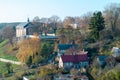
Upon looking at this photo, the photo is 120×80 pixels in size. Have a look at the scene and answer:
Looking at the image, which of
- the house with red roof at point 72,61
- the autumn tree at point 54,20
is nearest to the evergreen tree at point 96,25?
the house with red roof at point 72,61

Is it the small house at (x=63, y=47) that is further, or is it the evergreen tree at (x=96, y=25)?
the evergreen tree at (x=96, y=25)

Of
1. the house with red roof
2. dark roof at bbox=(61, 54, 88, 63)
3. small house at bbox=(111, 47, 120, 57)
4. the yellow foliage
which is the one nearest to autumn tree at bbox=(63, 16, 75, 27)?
the yellow foliage

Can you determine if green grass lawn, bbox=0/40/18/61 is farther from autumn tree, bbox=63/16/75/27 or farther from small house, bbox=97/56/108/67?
small house, bbox=97/56/108/67

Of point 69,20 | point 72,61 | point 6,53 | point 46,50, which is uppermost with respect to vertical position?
point 69,20

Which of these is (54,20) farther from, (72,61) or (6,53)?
(72,61)

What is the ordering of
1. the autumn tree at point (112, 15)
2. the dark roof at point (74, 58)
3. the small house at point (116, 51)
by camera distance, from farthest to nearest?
the autumn tree at point (112, 15), the dark roof at point (74, 58), the small house at point (116, 51)

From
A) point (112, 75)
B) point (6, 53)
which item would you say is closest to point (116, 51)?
point (112, 75)

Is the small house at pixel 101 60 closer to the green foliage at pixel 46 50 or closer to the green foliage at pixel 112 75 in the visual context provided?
the green foliage at pixel 112 75

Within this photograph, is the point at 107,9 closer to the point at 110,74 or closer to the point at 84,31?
the point at 84,31

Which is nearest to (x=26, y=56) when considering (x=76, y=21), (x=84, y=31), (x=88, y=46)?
(x=88, y=46)
